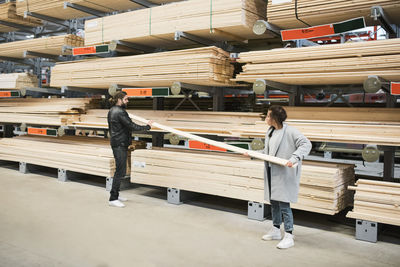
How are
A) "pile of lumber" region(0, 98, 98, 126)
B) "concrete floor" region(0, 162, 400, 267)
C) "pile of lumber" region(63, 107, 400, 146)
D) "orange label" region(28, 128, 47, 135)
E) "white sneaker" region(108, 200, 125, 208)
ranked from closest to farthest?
"concrete floor" region(0, 162, 400, 267), "pile of lumber" region(63, 107, 400, 146), "white sneaker" region(108, 200, 125, 208), "pile of lumber" region(0, 98, 98, 126), "orange label" region(28, 128, 47, 135)

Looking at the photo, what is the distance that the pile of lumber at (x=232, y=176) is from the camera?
5.19m

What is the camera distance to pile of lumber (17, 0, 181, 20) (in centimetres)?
809

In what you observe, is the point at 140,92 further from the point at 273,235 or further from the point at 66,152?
the point at 273,235

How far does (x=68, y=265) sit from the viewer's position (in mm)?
4000

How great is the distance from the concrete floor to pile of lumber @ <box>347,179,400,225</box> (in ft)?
1.15

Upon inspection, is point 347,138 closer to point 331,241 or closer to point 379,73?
point 379,73

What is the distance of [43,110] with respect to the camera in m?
8.93

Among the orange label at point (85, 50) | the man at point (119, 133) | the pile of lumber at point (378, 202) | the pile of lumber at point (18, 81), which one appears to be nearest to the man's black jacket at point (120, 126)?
the man at point (119, 133)

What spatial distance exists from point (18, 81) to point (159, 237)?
6.98m

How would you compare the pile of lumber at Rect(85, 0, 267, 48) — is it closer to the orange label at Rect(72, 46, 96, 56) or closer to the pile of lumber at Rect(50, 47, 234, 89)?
the orange label at Rect(72, 46, 96, 56)

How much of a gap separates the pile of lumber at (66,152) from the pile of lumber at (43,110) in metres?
0.55

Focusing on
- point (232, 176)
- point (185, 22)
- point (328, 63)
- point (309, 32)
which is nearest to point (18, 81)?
point (185, 22)

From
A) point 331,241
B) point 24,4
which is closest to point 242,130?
point 331,241

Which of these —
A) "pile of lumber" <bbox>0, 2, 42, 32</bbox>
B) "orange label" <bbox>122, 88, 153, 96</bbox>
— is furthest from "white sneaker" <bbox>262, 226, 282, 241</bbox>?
"pile of lumber" <bbox>0, 2, 42, 32</bbox>
